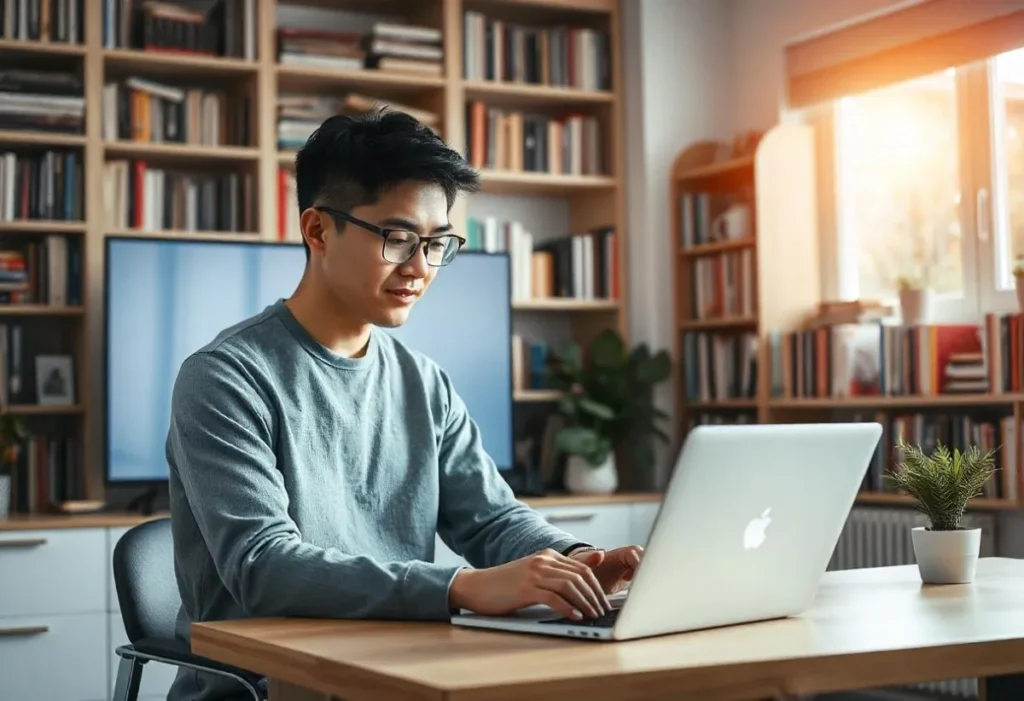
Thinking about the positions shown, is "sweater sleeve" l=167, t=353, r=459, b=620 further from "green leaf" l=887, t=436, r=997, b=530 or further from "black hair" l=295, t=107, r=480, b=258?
"green leaf" l=887, t=436, r=997, b=530

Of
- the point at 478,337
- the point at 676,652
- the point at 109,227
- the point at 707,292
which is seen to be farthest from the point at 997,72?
the point at 676,652

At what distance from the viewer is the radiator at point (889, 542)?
13.7 ft

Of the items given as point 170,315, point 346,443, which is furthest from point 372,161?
point 170,315

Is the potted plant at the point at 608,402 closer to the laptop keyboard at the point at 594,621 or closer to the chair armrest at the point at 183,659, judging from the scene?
the chair armrest at the point at 183,659

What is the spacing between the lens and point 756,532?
157 cm

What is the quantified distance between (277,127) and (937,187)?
7.26 feet

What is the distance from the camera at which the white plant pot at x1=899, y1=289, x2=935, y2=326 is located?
4.41 meters

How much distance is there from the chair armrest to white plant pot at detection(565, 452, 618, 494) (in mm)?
2833

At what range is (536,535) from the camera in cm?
200

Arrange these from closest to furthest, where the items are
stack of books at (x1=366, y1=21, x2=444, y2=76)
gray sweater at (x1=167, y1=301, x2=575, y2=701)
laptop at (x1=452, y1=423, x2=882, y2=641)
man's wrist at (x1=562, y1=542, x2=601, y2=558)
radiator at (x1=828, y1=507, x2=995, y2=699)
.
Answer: laptop at (x1=452, y1=423, x2=882, y2=641), gray sweater at (x1=167, y1=301, x2=575, y2=701), man's wrist at (x1=562, y1=542, x2=601, y2=558), radiator at (x1=828, y1=507, x2=995, y2=699), stack of books at (x1=366, y1=21, x2=444, y2=76)

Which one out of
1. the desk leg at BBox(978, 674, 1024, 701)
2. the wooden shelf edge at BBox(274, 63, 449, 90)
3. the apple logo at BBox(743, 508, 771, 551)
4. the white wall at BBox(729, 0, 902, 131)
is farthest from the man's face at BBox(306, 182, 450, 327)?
the white wall at BBox(729, 0, 902, 131)

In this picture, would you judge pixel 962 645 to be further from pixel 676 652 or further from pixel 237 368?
pixel 237 368

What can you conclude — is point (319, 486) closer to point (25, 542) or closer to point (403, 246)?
point (403, 246)

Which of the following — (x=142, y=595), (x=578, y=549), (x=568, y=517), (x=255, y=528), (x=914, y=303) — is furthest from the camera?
(x=568, y=517)
